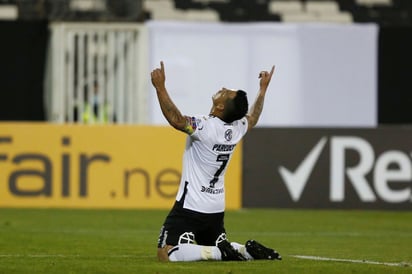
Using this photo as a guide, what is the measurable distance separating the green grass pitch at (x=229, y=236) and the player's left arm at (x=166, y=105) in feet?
4.15

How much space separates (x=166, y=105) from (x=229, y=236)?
551 cm

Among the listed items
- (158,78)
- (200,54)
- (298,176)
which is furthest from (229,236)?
(200,54)

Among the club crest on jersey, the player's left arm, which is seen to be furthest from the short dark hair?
the player's left arm

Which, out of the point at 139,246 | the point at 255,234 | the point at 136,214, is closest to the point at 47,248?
the point at 139,246

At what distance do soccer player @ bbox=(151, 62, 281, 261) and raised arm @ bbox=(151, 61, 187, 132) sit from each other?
0.43 feet

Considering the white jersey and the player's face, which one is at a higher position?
the player's face

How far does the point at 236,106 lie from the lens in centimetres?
1230

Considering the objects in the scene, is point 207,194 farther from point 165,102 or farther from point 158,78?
point 158,78

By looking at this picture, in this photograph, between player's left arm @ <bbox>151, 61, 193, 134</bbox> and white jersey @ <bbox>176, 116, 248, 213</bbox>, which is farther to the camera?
white jersey @ <bbox>176, 116, 248, 213</bbox>

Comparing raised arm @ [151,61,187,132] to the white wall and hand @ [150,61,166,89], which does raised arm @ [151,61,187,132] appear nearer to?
hand @ [150,61,166,89]

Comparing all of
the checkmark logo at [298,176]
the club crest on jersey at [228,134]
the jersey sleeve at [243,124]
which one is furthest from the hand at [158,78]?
the checkmark logo at [298,176]

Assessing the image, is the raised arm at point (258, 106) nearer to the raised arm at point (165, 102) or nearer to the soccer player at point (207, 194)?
the soccer player at point (207, 194)

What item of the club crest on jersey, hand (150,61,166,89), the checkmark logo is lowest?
the checkmark logo

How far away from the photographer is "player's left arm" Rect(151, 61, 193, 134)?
457 inches
